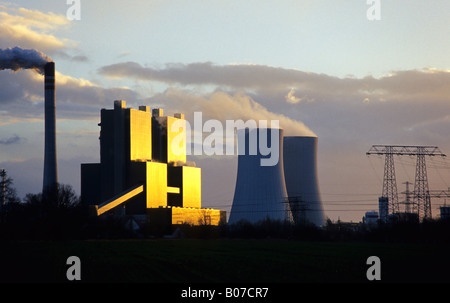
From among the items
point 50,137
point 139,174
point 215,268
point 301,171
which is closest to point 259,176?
point 301,171

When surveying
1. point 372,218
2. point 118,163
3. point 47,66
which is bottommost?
point 372,218

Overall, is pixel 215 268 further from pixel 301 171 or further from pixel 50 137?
pixel 301 171

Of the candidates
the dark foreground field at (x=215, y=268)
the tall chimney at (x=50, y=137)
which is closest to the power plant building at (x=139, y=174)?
the tall chimney at (x=50, y=137)

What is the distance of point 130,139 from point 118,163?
2053mm

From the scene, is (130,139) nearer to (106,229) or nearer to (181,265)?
(106,229)

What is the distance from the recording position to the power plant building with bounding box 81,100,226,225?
4941cm

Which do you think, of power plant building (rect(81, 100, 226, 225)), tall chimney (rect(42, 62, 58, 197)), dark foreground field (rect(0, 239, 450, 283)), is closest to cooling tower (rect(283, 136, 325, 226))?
power plant building (rect(81, 100, 226, 225))

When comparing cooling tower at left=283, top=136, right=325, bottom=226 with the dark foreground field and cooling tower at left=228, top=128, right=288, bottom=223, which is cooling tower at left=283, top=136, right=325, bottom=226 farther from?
the dark foreground field

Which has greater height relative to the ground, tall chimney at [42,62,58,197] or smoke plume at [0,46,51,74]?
smoke plume at [0,46,51,74]

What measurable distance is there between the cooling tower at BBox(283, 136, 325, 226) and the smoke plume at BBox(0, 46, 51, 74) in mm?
18006

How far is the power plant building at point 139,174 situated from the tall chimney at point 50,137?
4.48 metres

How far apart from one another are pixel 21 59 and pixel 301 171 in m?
21.1

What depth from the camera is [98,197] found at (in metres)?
51.7
